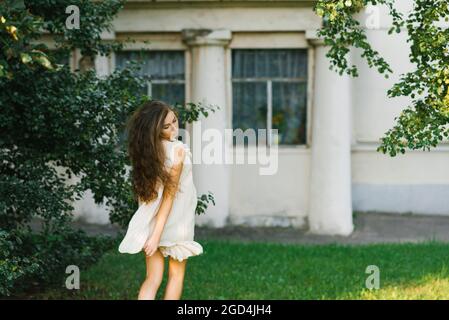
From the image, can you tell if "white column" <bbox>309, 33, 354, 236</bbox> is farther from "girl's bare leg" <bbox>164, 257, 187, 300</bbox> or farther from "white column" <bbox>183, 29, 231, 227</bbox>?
"girl's bare leg" <bbox>164, 257, 187, 300</bbox>

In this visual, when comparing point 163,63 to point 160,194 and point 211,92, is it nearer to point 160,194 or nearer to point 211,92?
point 211,92

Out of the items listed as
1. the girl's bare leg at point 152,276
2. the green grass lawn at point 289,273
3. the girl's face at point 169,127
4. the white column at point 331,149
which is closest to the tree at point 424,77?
the girl's face at point 169,127

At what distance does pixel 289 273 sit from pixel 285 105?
4.86m

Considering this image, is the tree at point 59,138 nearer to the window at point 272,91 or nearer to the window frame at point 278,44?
the window frame at point 278,44

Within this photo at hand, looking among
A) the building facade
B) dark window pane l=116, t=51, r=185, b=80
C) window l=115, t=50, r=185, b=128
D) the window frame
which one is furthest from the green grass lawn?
dark window pane l=116, t=51, r=185, b=80

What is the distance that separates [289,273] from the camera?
10.3m

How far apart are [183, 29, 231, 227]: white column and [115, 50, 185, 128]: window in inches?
16.1

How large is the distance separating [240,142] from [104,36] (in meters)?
2.94

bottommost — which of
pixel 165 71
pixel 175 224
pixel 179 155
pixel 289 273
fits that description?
pixel 289 273

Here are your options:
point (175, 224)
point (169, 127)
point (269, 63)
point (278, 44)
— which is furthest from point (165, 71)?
point (175, 224)

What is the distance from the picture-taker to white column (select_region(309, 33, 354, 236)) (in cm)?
1368

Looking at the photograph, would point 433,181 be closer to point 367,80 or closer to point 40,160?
point 367,80

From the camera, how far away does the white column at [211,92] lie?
1387 cm

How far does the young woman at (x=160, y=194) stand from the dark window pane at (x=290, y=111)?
27.0 feet
